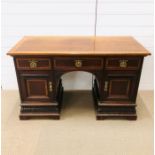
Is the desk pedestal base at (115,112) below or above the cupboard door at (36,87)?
below

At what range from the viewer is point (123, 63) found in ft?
5.31

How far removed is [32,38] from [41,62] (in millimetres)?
505

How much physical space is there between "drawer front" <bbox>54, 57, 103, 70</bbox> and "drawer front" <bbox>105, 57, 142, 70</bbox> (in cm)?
8

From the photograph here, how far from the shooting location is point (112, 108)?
186 cm

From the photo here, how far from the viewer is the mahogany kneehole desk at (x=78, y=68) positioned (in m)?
1.59

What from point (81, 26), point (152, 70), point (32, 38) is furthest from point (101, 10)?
point (152, 70)

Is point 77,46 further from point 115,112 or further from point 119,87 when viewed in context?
point 115,112

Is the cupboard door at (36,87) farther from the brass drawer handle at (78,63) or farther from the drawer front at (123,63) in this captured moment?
the drawer front at (123,63)

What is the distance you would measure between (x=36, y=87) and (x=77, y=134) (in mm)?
625

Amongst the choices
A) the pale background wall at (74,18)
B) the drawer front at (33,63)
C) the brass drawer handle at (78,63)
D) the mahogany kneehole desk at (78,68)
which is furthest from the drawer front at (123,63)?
the pale background wall at (74,18)

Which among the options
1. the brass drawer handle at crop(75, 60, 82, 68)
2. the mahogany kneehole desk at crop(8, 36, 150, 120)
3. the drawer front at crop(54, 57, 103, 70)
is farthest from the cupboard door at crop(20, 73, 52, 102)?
the brass drawer handle at crop(75, 60, 82, 68)

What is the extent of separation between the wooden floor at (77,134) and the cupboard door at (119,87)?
0.29 meters

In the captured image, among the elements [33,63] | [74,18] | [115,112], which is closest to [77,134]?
[115,112]

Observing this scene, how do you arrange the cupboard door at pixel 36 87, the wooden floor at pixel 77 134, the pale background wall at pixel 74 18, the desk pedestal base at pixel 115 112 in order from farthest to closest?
1. the pale background wall at pixel 74 18
2. the desk pedestal base at pixel 115 112
3. the cupboard door at pixel 36 87
4. the wooden floor at pixel 77 134
